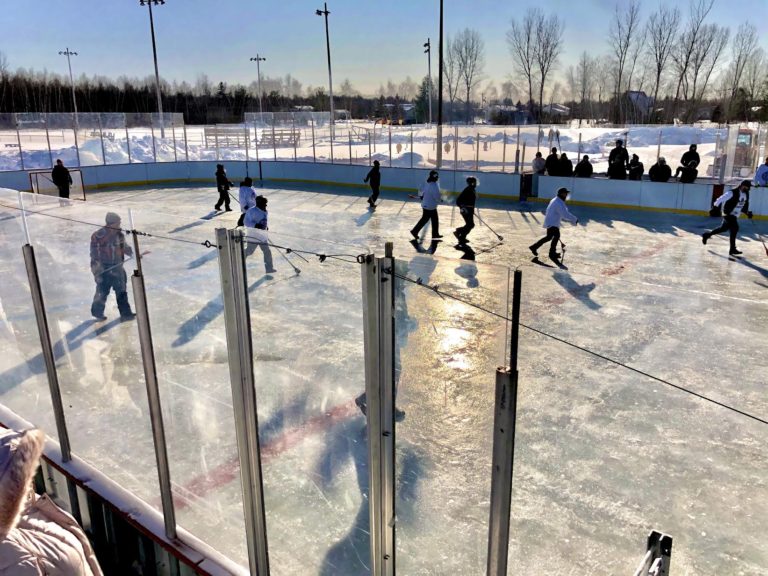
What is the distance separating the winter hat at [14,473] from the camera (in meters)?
1.64

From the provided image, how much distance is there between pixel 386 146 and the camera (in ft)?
80.5

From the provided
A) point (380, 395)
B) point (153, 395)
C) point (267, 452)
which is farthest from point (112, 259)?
point (380, 395)

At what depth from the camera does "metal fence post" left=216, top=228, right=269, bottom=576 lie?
239cm

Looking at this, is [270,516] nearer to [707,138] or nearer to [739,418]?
[739,418]

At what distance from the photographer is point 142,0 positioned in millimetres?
35281

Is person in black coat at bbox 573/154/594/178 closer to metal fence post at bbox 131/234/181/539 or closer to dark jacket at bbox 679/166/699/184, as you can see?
dark jacket at bbox 679/166/699/184

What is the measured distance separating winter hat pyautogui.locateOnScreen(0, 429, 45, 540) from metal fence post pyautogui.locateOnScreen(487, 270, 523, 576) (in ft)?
4.27

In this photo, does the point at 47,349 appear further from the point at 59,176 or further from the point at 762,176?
the point at 762,176

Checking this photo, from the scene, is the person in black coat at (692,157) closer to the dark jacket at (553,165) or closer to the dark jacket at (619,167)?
the dark jacket at (619,167)

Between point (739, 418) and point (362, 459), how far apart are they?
12.8 feet

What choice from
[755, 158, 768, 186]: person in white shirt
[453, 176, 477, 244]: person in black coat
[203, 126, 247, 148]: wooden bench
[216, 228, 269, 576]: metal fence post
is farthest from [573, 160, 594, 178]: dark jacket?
[216, 228, 269, 576]: metal fence post

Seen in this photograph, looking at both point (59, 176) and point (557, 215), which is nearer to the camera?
point (557, 215)

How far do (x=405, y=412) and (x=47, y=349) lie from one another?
2611mm

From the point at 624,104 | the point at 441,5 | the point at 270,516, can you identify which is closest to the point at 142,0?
the point at 441,5
